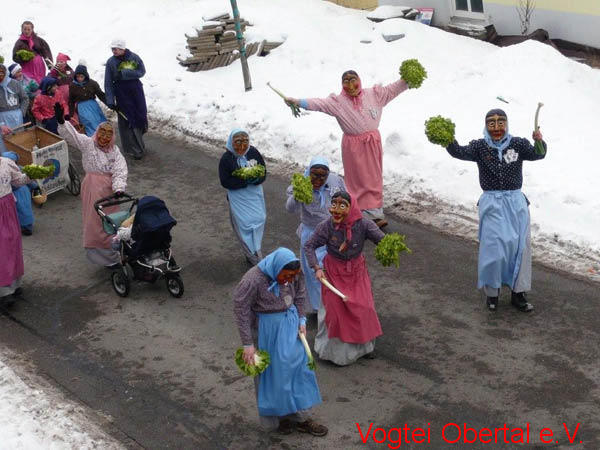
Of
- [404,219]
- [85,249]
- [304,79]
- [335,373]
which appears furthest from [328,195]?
[304,79]

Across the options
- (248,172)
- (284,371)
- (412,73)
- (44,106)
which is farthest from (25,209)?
(284,371)

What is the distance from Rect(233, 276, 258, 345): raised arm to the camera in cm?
800

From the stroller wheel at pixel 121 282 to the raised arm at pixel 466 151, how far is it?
394 centimetres

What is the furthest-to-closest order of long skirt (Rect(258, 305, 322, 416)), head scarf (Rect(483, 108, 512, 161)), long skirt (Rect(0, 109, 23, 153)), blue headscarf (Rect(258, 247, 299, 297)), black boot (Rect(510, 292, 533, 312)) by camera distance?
long skirt (Rect(0, 109, 23, 153))
black boot (Rect(510, 292, 533, 312))
head scarf (Rect(483, 108, 512, 161))
long skirt (Rect(258, 305, 322, 416))
blue headscarf (Rect(258, 247, 299, 297))

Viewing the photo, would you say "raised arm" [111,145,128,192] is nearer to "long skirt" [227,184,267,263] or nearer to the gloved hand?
the gloved hand

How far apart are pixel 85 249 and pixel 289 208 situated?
3.21m

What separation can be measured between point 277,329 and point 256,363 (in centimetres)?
36

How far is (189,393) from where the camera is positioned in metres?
9.31

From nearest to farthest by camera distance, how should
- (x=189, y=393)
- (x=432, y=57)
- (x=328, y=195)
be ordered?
Answer: (x=189, y=393) < (x=328, y=195) < (x=432, y=57)

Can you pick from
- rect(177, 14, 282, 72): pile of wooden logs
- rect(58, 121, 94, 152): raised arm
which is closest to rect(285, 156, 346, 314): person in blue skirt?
rect(58, 121, 94, 152): raised arm

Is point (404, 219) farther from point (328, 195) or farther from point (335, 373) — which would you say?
point (335, 373)

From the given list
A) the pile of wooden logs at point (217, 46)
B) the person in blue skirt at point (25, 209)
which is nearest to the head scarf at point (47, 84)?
the person in blue skirt at point (25, 209)

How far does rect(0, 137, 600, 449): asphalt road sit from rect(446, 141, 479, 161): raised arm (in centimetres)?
157

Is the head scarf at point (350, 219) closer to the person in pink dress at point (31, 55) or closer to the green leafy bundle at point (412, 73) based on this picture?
the green leafy bundle at point (412, 73)
